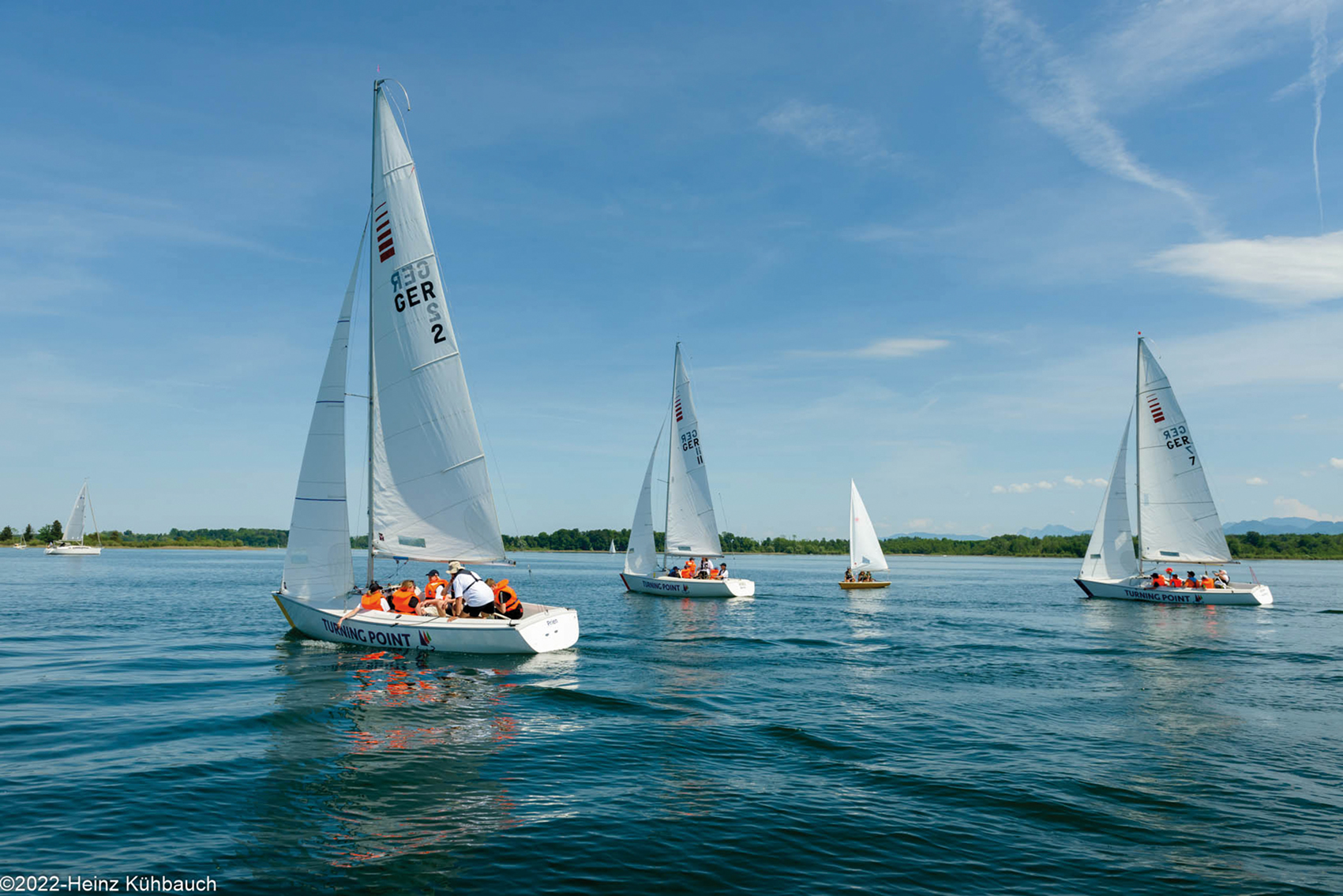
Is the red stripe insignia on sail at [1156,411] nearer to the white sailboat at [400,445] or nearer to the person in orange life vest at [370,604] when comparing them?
the white sailboat at [400,445]

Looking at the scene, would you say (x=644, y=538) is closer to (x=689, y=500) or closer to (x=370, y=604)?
(x=689, y=500)

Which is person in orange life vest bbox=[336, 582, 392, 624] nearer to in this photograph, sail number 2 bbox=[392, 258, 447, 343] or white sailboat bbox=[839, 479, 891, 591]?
sail number 2 bbox=[392, 258, 447, 343]

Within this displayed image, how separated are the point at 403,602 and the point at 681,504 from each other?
91.0 feet

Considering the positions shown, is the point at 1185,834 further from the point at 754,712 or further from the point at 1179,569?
the point at 1179,569

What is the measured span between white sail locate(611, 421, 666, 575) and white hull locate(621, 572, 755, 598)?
1.80 meters

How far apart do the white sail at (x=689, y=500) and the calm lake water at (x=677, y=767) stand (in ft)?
71.1

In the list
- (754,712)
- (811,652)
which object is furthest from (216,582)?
(754,712)

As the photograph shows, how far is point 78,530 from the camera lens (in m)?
111

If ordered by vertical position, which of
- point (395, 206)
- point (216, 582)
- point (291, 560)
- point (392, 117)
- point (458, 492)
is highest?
point (392, 117)

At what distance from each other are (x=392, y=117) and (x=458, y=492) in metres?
11.5

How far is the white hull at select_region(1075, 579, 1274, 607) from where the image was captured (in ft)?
138

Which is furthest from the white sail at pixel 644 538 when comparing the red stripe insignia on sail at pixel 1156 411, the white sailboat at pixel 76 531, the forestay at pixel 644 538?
the white sailboat at pixel 76 531

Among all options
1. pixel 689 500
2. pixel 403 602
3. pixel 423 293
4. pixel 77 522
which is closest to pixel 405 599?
pixel 403 602

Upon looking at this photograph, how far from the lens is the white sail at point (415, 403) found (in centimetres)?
2220
